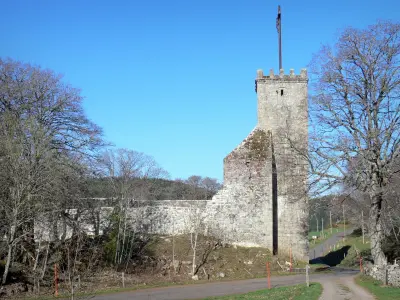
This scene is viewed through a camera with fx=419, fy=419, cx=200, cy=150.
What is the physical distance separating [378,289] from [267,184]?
38.0ft

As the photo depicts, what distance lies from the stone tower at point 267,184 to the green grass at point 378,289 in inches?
302

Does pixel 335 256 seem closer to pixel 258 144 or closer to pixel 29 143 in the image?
pixel 258 144

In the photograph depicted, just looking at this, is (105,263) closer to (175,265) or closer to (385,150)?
(175,265)

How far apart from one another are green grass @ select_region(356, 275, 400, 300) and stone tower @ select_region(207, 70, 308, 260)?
302 inches

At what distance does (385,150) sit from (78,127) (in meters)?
15.3

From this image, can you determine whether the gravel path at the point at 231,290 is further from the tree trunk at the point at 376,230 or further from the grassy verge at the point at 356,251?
the grassy verge at the point at 356,251

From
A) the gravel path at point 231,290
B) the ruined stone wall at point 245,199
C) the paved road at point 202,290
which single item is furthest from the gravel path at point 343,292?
the ruined stone wall at point 245,199

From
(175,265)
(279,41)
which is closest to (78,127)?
(175,265)

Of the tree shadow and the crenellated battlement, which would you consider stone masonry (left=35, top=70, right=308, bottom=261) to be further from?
the tree shadow

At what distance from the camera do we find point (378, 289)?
13.9m

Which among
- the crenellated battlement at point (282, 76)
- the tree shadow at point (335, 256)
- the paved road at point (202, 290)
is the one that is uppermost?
the crenellated battlement at point (282, 76)

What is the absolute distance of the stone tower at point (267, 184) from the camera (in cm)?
2472

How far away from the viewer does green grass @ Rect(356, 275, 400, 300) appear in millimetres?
12284

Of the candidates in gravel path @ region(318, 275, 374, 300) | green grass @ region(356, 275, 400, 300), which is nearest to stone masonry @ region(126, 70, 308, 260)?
green grass @ region(356, 275, 400, 300)
